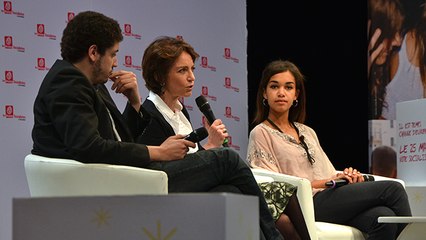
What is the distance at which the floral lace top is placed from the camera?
4.28 m

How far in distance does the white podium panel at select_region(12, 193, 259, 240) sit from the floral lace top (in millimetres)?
2288

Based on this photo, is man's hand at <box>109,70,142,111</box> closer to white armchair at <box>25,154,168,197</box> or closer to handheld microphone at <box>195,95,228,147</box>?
handheld microphone at <box>195,95,228,147</box>

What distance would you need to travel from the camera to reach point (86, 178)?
2.79 m

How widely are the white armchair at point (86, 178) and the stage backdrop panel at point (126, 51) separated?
221cm

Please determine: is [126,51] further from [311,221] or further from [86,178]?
[86,178]

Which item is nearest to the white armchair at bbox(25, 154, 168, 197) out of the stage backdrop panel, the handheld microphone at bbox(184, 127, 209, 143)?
the handheld microphone at bbox(184, 127, 209, 143)

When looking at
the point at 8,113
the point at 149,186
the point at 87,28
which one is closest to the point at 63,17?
the point at 8,113

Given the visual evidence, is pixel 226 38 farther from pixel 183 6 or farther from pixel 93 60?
pixel 93 60

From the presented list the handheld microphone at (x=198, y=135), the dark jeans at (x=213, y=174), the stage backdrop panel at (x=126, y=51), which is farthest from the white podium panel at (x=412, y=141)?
the handheld microphone at (x=198, y=135)

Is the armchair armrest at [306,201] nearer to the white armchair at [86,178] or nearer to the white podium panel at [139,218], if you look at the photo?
the white armchair at [86,178]

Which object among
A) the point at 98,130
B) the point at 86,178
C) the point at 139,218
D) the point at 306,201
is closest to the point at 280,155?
the point at 306,201

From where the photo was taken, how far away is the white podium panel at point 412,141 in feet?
15.2

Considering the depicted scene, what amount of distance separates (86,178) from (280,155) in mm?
1730

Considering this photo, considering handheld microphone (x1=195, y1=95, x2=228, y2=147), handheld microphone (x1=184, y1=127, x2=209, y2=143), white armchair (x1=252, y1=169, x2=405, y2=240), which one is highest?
handheld microphone (x1=195, y1=95, x2=228, y2=147)
